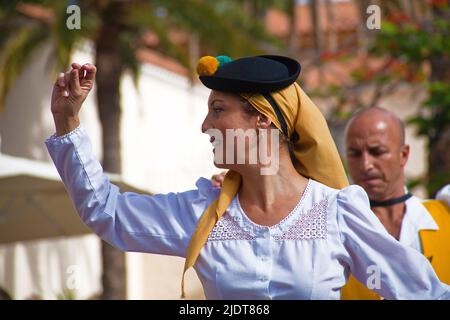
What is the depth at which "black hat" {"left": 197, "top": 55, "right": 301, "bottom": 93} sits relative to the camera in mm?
2979

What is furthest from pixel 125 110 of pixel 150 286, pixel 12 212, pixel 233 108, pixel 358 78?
pixel 233 108

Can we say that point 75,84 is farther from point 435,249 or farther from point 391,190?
point 391,190

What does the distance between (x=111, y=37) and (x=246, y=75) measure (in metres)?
8.21

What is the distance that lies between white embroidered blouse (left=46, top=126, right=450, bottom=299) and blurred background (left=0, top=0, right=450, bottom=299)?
0.93 m

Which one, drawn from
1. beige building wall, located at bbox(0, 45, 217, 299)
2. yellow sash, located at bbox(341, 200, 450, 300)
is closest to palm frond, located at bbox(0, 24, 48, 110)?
beige building wall, located at bbox(0, 45, 217, 299)

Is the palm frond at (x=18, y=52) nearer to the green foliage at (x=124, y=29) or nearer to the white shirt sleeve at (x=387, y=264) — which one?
the green foliage at (x=124, y=29)

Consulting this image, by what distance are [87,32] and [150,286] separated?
12.3 feet

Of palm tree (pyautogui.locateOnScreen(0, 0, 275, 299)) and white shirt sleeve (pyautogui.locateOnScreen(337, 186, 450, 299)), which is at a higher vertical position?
palm tree (pyautogui.locateOnScreen(0, 0, 275, 299))

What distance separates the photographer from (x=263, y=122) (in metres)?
3.04

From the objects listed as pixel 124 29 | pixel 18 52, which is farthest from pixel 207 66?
pixel 18 52

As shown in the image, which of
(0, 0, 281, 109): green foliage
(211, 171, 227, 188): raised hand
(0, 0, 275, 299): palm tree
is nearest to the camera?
(211, 171, 227, 188): raised hand

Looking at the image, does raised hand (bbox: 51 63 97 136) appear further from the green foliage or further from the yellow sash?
the green foliage

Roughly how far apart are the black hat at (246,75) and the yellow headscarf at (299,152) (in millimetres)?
39
